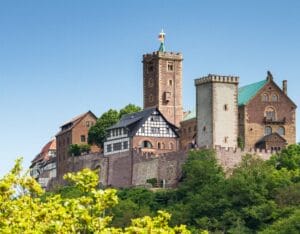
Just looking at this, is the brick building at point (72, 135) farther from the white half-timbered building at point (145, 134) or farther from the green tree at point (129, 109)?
the white half-timbered building at point (145, 134)

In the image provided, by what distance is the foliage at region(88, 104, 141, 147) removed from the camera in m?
116

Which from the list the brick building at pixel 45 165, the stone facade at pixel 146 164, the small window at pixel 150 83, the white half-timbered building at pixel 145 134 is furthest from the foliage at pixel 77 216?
the brick building at pixel 45 165

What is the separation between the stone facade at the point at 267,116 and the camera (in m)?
99.4

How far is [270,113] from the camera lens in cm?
10138

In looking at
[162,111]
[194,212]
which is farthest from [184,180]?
[162,111]

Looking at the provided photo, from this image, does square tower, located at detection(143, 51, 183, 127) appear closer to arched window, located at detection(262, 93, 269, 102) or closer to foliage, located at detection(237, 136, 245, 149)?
arched window, located at detection(262, 93, 269, 102)

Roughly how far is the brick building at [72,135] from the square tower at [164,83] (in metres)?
9.81

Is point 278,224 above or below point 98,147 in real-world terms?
below

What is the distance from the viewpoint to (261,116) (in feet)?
330

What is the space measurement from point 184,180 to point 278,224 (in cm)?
1351

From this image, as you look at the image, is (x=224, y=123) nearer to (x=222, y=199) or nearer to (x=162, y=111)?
(x=222, y=199)

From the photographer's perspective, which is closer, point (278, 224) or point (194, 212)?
point (278, 224)

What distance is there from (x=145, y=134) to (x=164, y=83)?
8.89 metres

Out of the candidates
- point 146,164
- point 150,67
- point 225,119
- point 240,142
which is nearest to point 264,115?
point 240,142
